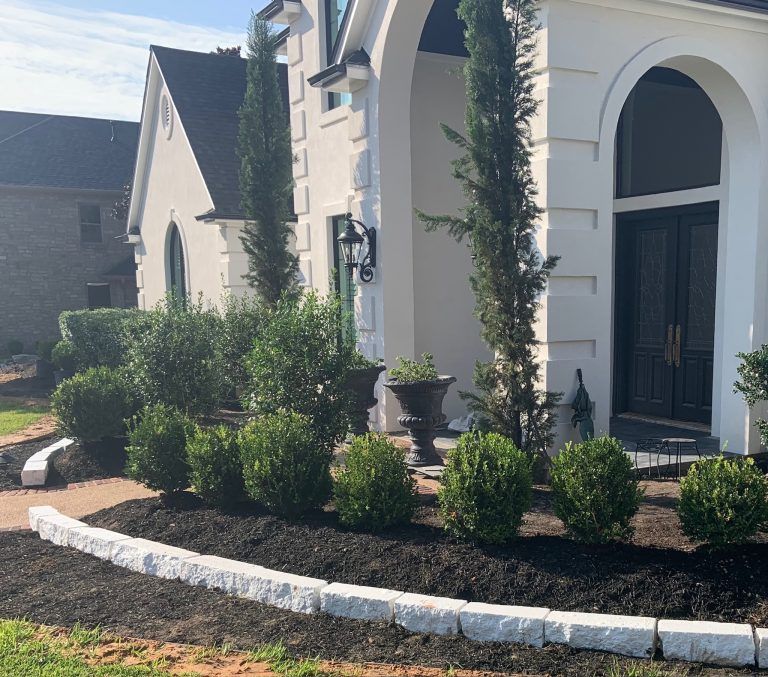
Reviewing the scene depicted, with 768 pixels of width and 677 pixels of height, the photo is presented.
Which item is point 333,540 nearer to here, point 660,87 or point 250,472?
point 250,472

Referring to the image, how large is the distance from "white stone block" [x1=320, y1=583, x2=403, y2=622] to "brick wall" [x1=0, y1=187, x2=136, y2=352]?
25463 millimetres

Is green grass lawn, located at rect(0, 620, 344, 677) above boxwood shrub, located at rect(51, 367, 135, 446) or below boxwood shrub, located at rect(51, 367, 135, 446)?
below

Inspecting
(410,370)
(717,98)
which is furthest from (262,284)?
(717,98)

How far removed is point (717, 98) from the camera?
7.56 meters

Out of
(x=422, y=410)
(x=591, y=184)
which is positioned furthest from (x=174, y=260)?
(x=591, y=184)

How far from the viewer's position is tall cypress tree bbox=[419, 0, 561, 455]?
639cm

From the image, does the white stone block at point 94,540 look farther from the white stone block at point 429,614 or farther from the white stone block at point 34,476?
the white stone block at point 34,476

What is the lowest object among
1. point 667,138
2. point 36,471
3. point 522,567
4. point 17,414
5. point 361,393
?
point 17,414

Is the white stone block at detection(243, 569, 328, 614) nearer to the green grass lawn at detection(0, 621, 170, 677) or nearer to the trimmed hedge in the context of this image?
the green grass lawn at detection(0, 621, 170, 677)

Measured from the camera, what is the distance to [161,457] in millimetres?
6281

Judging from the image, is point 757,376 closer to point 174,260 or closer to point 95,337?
point 95,337

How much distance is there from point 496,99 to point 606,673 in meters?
4.97

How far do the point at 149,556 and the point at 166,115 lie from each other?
14.9m

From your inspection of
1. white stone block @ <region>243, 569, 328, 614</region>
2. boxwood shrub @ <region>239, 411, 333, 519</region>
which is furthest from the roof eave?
white stone block @ <region>243, 569, 328, 614</region>
